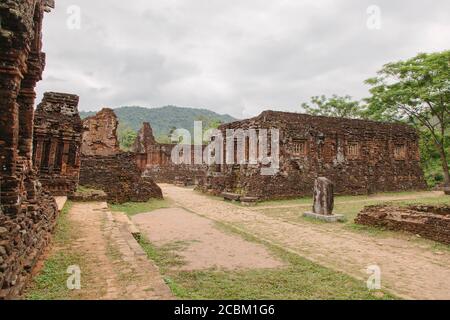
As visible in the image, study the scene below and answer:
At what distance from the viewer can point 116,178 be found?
47.9ft

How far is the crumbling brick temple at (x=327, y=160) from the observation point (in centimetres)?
1705

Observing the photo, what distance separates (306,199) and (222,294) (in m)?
13.4

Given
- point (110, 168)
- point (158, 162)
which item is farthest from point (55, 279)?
point (158, 162)

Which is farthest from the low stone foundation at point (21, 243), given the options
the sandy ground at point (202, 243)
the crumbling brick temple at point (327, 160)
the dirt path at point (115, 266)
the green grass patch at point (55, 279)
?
the crumbling brick temple at point (327, 160)

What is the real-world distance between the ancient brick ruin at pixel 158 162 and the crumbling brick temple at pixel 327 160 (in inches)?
437

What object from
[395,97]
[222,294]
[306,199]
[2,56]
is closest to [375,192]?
[306,199]

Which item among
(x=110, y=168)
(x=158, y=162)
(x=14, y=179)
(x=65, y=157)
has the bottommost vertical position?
(x=14, y=179)

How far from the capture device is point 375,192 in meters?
20.0

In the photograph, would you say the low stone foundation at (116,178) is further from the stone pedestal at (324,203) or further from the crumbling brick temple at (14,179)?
the crumbling brick temple at (14,179)

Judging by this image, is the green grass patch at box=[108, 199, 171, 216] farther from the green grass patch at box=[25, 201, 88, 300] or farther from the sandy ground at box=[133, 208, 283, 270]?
the green grass patch at box=[25, 201, 88, 300]

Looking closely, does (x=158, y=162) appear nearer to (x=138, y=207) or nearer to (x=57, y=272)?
(x=138, y=207)

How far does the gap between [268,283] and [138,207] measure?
9.61 m

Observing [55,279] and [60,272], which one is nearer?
[55,279]

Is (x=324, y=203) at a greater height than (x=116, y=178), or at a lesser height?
lesser
